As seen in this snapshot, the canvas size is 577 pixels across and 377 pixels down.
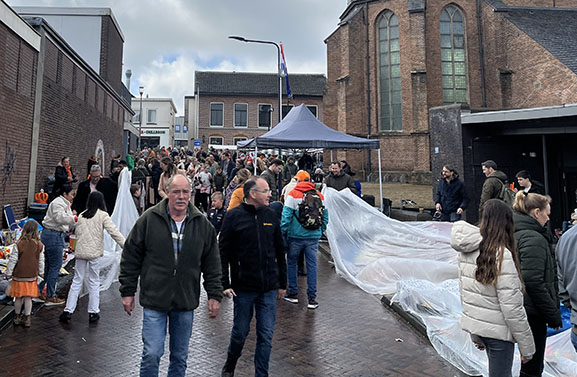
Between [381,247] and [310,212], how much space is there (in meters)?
2.81

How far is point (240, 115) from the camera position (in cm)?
4584

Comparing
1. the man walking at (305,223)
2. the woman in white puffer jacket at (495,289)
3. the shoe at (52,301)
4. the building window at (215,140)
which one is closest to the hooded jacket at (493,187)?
the man walking at (305,223)

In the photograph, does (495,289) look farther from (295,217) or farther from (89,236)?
(89,236)

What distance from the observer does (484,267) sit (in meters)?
2.73

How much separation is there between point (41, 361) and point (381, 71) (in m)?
25.5

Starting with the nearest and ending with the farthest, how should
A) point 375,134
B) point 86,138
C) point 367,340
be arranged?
1. point 367,340
2. point 86,138
3. point 375,134

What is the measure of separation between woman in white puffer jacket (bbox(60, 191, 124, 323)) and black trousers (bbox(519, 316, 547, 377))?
4701 mm

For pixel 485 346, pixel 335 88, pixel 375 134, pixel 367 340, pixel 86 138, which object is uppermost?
pixel 335 88

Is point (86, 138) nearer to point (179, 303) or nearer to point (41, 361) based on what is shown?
→ point (41, 361)

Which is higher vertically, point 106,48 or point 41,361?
point 106,48

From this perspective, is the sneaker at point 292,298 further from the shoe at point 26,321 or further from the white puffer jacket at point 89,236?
the shoe at point 26,321

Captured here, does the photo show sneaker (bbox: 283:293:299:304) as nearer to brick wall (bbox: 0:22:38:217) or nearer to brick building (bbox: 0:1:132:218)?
brick wall (bbox: 0:22:38:217)

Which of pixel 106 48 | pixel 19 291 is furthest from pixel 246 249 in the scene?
pixel 106 48

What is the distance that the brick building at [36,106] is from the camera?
30.8ft
